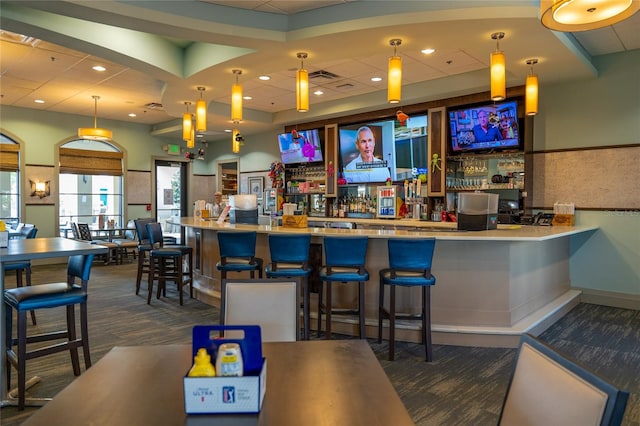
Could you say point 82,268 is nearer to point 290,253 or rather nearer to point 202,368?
point 290,253

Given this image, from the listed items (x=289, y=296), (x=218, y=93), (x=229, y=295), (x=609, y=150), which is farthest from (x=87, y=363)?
(x=609, y=150)

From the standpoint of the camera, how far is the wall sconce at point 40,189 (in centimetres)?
908

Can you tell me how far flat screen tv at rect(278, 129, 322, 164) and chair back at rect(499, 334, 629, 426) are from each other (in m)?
7.76

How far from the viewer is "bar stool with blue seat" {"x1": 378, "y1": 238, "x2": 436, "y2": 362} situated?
3.59m

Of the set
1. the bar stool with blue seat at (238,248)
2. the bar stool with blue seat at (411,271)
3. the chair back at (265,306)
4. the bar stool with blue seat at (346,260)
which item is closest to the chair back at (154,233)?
the bar stool with blue seat at (238,248)

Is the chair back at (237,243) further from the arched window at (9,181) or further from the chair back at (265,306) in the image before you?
the arched window at (9,181)

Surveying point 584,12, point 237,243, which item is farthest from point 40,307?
point 584,12

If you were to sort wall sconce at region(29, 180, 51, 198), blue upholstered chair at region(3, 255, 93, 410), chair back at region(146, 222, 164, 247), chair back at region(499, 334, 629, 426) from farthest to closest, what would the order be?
1. wall sconce at region(29, 180, 51, 198)
2. chair back at region(146, 222, 164, 247)
3. blue upholstered chair at region(3, 255, 93, 410)
4. chair back at region(499, 334, 629, 426)

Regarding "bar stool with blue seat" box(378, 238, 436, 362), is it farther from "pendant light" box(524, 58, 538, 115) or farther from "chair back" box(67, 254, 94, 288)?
"chair back" box(67, 254, 94, 288)

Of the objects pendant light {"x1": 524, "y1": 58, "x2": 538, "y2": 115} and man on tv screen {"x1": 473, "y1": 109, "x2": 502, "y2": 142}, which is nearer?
pendant light {"x1": 524, "y1": 58, "x2": 538, "y2": 115}

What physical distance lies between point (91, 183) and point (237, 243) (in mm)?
7509

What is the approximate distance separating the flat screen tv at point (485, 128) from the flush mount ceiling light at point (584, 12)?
3.75 meters

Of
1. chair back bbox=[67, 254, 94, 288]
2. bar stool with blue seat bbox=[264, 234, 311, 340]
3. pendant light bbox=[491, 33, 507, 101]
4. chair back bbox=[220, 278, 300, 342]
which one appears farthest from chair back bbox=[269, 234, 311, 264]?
pendant light bbox=[491, 33, 507, 101]

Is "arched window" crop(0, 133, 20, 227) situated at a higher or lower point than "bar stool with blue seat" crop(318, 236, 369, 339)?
higher
